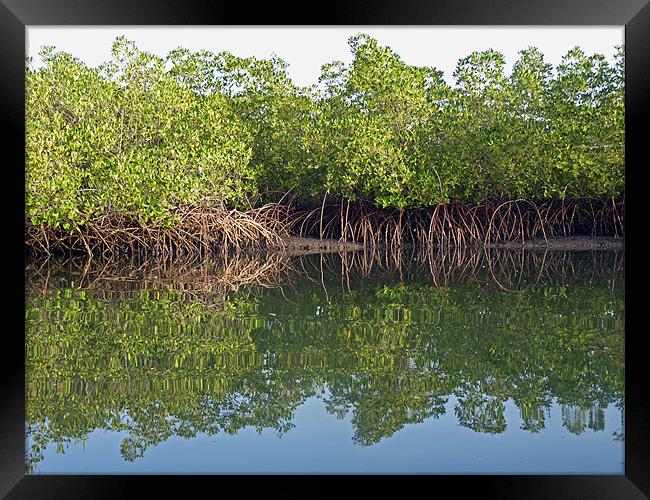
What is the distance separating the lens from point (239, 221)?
1259cm

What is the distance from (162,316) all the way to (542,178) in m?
10.4

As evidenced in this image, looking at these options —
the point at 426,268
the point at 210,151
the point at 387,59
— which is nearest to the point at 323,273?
the point at 426,268

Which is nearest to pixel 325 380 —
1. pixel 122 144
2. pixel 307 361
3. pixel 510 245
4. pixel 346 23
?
pixel 307 361

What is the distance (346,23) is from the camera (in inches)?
101

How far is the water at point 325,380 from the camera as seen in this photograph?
260cm

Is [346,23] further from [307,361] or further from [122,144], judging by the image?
[122,144]

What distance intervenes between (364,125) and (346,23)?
1111 cm

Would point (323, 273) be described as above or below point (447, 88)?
below

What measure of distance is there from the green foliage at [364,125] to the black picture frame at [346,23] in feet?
28.7

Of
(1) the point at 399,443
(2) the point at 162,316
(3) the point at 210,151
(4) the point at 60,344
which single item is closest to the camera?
(1) the point at 399,443

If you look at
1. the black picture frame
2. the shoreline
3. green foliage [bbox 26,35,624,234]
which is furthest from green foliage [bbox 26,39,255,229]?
the black picture frame

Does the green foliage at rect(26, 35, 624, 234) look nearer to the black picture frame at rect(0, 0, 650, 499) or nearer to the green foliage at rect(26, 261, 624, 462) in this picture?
the green foliage at rect(26, 261, 624, 462)

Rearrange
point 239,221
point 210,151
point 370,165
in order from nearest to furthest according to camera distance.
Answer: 1. point 210,151
2. point 239,221
3. point 370,165

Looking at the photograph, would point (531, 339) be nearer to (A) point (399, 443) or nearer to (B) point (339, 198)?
(A) point (399, 443)
